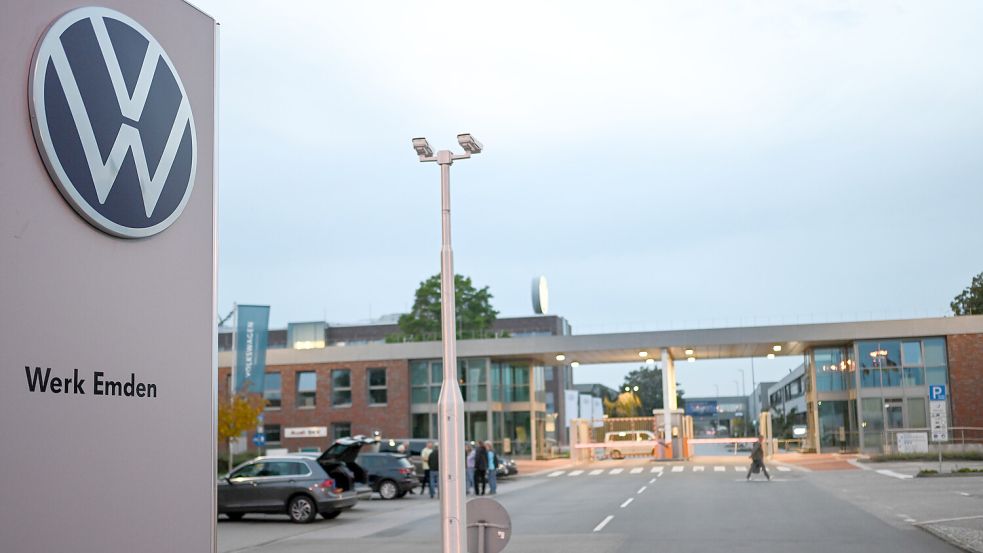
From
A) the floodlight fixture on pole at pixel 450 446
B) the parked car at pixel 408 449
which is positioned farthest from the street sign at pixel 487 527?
the parked car at pixel 408 449

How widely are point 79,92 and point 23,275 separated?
902 mm

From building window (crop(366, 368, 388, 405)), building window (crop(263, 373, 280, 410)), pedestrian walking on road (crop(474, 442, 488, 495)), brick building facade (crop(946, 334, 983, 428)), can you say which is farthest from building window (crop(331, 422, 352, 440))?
brick building facade (crop(946, 334, 983, 428))

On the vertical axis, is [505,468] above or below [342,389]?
below

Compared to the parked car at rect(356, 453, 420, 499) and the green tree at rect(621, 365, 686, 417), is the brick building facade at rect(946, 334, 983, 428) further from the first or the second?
the green tree at rect(621, 365, 686, 417)

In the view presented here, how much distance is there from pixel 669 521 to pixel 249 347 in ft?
89.1

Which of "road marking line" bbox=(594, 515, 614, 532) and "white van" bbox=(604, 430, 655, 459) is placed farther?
"white van" bbox=(604, 430, 655, 459)

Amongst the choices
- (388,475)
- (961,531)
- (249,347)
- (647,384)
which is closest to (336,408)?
(249,347)

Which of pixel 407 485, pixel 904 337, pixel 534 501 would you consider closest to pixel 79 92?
pixel 534 501

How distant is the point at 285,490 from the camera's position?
75.2 feet

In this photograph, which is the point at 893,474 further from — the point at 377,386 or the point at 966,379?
the point at 377,386

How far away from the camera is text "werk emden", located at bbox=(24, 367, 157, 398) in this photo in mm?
4320

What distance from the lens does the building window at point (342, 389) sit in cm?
5400

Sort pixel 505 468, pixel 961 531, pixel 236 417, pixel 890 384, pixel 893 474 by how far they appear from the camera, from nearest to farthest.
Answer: pixel 961 531 < pixel 893 474 < pixel 236 417 < pixel 505 468 < pixel 890 384

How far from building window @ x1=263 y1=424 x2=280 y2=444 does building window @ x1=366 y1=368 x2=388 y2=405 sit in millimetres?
5490
